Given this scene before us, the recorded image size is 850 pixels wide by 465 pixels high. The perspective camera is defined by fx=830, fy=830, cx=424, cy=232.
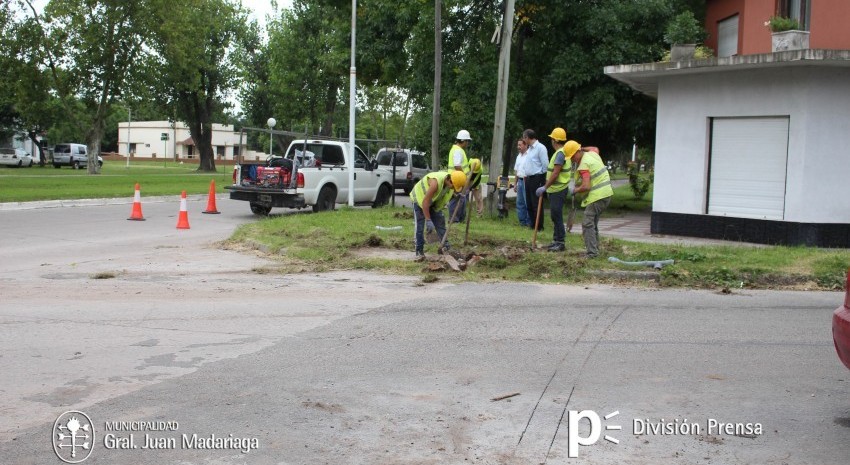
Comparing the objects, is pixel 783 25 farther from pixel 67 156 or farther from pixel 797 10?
pixel 67 156

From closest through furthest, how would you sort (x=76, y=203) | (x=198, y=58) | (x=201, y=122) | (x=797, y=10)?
(x=797, y=10) → (x=76, y=203) → (x=198, y=58) → (x=201, y=122)

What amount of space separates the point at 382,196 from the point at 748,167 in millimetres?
10591

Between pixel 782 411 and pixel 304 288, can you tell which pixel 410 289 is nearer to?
pixel 304 288

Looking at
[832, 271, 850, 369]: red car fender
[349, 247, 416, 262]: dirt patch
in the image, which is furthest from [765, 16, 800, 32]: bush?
[832, 271, 850, 369]: red car fender

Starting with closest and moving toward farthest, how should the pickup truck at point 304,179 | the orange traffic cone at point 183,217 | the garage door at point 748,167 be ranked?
the garage door at point 748,167
the orange traffic cone at point 183,217
the pickup truck at point 304,179

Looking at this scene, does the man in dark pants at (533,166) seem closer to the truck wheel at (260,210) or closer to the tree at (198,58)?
the truck wheel at (260,210)

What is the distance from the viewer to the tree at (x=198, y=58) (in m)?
44.8

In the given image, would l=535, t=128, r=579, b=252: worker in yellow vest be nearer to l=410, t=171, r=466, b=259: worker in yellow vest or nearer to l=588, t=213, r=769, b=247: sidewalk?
l=410, t=171, r=466, b=259: worker in yellow vest

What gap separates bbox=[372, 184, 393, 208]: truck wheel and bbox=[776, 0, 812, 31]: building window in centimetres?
1083

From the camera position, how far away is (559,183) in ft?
43.3

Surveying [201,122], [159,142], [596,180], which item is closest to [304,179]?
[596,180]

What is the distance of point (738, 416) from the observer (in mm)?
5398

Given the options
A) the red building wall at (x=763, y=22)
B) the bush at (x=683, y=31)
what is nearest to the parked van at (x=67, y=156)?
the red building wall at (x=763, y=22)

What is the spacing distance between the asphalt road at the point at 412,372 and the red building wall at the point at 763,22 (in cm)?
721
